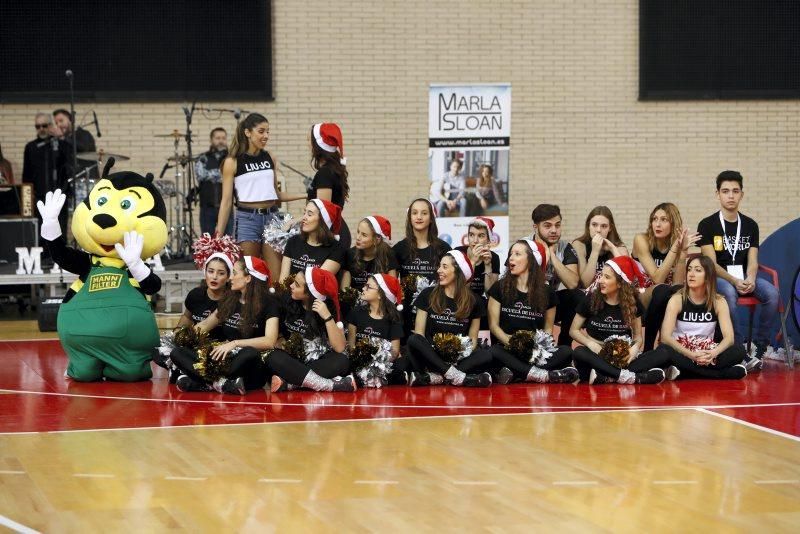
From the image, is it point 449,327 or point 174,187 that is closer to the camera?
point 449,327

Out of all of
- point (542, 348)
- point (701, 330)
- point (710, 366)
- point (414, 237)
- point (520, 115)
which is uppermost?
point (520, 115)

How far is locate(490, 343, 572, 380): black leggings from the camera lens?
867 cm

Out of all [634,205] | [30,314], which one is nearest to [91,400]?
[30,314]

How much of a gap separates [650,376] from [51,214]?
167 inches

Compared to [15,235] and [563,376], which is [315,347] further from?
[15,235]

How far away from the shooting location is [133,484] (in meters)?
5.76

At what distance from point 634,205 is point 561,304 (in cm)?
802

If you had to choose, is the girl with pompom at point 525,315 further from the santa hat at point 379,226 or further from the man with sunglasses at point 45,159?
the man with sunglasses at point 45,159

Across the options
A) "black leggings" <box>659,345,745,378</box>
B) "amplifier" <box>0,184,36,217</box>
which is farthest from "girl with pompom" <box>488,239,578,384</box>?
"amplifier" <box>0,184,36,217</box>

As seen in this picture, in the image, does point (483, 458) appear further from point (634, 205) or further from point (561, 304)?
point (634, 205)

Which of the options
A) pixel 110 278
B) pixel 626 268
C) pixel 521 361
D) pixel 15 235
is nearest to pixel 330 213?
pixel 110 278

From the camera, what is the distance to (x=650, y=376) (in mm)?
8617

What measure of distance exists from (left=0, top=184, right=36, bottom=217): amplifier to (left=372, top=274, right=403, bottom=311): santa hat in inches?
274

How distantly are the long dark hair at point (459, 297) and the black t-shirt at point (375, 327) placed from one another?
0.29m
